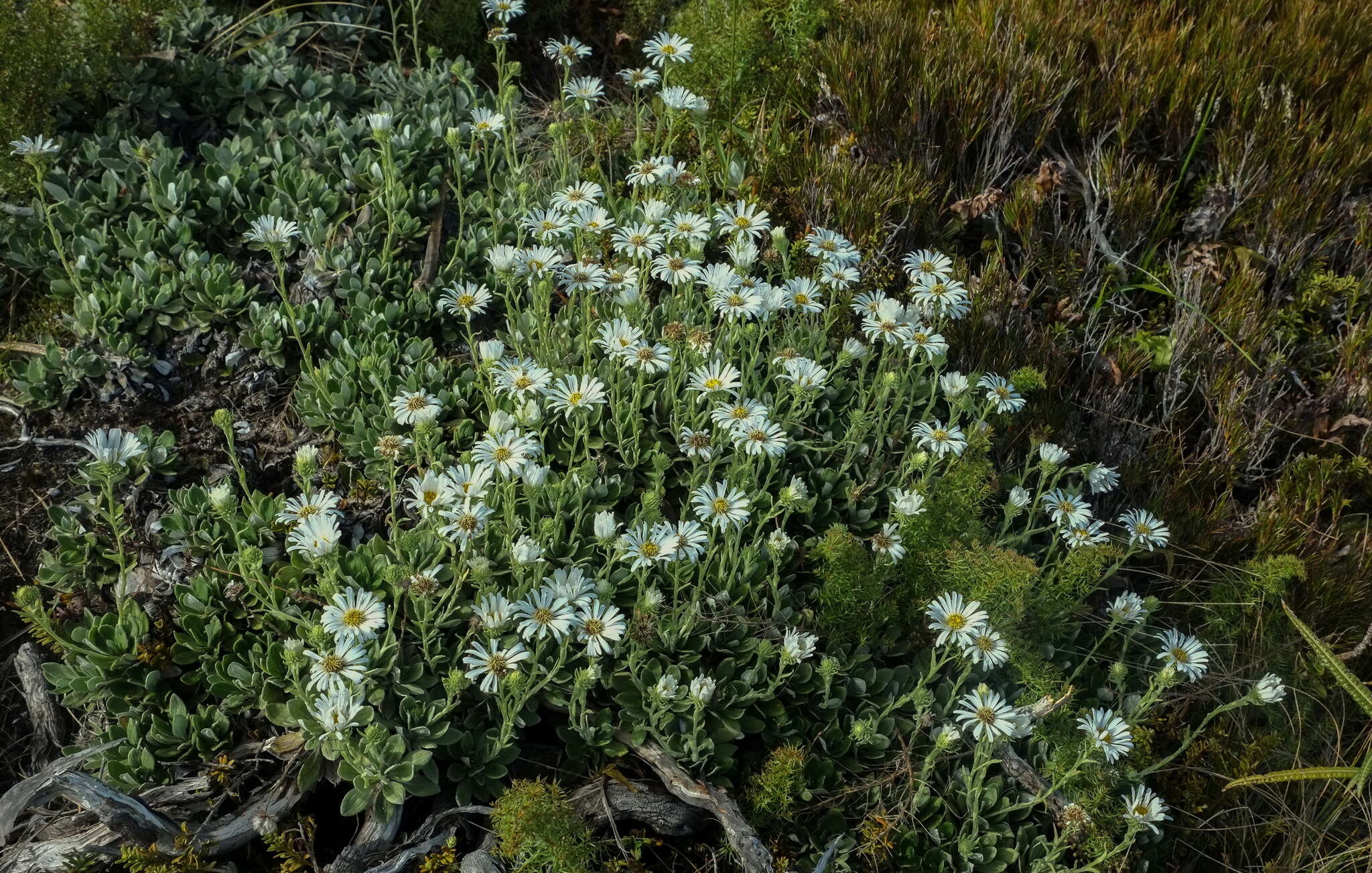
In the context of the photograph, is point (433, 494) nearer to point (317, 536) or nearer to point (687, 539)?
point (317, 536)

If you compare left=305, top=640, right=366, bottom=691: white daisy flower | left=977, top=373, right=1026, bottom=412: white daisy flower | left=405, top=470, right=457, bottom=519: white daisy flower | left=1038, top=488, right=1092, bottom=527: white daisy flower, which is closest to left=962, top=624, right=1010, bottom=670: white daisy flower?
left=1038, top=488, right=1092, bottom=527: white daisy flower

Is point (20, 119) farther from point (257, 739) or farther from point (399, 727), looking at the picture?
point (399, 727)

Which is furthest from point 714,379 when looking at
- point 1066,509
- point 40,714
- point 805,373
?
point 40,714

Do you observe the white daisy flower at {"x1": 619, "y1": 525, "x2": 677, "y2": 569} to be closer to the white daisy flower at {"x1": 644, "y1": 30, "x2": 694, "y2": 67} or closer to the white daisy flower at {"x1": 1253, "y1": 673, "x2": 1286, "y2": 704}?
the white daisy flower at {"x1": 1253, "y1": 673, "x2": 1286, "y2": 704}

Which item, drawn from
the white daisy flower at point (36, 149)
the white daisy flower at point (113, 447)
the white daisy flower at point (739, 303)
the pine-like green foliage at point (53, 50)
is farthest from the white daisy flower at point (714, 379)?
the pine-like green foliage at point (53, 50)

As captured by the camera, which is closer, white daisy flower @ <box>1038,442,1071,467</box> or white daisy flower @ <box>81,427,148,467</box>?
white daisy flower @ <box>81,427,148,467</box>

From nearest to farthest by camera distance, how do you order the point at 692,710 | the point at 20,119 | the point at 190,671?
the point at 692,710, the point at 190,671, the point at 20,119

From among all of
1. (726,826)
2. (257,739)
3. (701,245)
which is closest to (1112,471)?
(701,245)
